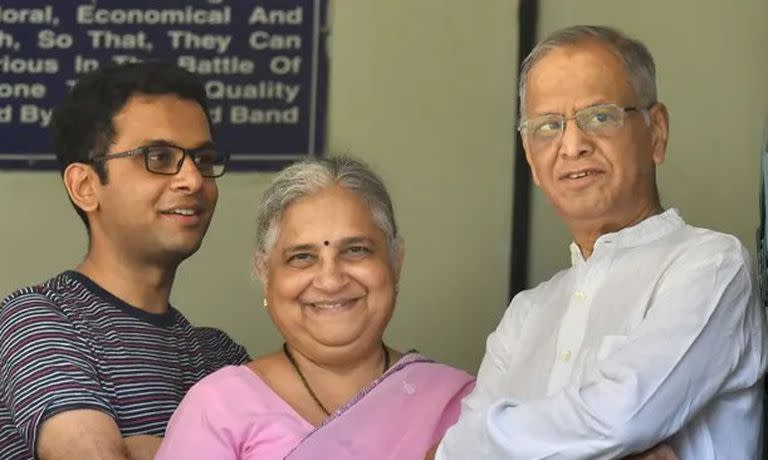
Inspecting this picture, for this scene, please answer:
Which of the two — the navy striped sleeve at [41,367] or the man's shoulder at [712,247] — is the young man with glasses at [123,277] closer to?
the navy striped sleeve at [41,367]

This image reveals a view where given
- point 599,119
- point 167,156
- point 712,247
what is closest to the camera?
point 712,247

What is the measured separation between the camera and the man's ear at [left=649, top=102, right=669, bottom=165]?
7.61 ft

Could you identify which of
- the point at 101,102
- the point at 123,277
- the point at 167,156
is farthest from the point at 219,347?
the point at 101,102

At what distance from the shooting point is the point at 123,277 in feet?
8.82

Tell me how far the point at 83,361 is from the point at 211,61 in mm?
1183

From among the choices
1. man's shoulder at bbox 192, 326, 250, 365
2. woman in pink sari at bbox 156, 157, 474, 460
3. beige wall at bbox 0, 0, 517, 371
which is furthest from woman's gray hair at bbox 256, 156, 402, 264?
beige wall at bbox 0, 0, 517, 371

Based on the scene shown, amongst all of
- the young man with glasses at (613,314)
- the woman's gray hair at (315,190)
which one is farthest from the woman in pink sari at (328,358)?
the young man with glasses at (613,314)

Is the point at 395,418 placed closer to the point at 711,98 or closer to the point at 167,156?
the point at 167,156

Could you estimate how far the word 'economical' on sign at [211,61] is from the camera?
3.51m

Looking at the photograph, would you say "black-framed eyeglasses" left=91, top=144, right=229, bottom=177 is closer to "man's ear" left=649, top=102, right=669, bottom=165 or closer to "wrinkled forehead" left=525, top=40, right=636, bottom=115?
"wrinkled forehead" left=525, top=40, right=636, bottom=115

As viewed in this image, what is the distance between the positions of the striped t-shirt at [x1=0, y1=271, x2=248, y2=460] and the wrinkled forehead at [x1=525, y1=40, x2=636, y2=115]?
2.58 feet

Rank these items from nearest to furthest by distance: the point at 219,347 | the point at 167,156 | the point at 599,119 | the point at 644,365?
the point at 644,365 → the point at 599,119 → the point at 167,156 → the point at 219,347

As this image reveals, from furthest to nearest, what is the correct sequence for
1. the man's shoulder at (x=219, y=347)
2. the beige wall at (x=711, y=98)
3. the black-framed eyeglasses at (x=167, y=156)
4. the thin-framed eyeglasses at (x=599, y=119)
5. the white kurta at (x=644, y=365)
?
the beige wall at (x=711, y=98), the man's shoulder at (x=219, y=347), the black-framed eyeglasses at (x=167, y=156), the thin-framed eyeglasses at (x=599, y=119), the white kurta at (x=644, y=365)

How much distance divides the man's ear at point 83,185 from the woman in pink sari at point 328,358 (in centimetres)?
36
